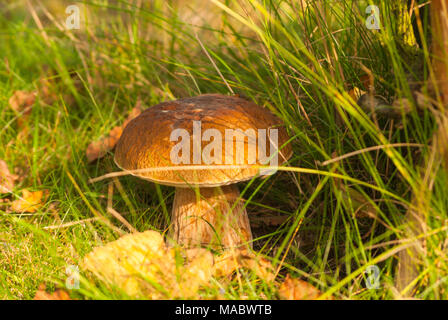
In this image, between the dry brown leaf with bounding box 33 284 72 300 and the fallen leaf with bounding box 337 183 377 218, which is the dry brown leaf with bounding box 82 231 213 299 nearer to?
the dry brown leaf with bounding box 33 284 72 300

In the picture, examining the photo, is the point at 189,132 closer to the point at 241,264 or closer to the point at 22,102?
the point at 241,264

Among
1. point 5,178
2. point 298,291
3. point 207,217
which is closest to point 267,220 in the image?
point 207,217

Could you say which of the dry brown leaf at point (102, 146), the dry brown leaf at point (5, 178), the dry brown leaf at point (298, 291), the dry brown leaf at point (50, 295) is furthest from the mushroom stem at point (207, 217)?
the dry brown leaf at point (5, 178)

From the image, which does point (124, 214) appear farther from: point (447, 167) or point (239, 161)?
point (447, 167)

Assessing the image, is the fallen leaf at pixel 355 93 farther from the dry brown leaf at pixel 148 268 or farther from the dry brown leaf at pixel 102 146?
the dry brown leaf at pixel 102 146

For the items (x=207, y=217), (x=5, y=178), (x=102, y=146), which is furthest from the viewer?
(x=102, y=146)
